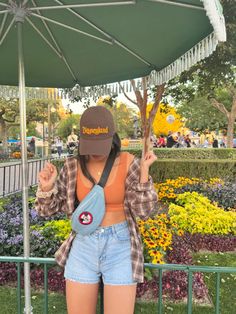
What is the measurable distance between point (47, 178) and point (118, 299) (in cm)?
80

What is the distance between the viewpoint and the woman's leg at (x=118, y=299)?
88.6 inches

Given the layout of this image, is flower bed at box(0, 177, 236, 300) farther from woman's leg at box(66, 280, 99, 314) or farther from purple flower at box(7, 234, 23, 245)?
woman's leg at box(66, 280, 99, 314)

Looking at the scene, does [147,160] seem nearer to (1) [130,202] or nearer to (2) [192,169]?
(1) [130,202]

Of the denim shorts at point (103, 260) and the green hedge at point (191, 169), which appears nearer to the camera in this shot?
the denim shorts at point (103, 260)

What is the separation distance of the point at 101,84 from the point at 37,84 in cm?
67

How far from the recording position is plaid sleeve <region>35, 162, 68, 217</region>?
246cm

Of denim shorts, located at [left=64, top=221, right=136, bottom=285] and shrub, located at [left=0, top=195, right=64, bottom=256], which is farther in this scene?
shrub, located at [left=0, top=195, right=64, bottom=256]

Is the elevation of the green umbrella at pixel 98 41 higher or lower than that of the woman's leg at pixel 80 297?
higher

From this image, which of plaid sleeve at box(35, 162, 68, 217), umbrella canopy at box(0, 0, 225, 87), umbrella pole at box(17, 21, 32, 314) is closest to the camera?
plaid sleeve at box(35, 162, 68, 217)

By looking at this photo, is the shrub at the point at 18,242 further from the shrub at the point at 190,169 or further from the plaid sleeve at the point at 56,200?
the shrub at the point at 190,169

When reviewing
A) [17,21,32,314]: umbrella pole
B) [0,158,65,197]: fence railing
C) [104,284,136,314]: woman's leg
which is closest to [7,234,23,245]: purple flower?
[17,21,32,314]: umbrella pole

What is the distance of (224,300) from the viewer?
474 centimetres

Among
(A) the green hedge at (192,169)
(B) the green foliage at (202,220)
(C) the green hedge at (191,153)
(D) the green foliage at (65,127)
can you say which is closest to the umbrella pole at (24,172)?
(B) the green foliage at (202,220)

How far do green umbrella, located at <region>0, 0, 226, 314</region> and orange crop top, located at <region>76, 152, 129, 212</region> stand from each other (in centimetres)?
84
